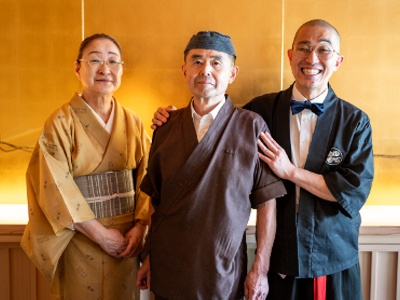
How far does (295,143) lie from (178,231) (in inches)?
26.8

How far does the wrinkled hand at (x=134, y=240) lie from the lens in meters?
2.00

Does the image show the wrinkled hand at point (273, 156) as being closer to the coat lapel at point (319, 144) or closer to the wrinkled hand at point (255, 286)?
the coat lapel at point (319, 144)

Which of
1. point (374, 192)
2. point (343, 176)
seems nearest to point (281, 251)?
point (343, 176)

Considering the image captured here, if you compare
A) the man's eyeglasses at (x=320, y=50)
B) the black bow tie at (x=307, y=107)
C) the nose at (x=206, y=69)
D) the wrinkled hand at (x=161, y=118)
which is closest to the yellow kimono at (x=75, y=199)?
the wrinkled hand at (x=161, y=118)

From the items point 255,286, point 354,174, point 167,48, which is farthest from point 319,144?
point 167,48

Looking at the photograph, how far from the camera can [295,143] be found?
190 cm

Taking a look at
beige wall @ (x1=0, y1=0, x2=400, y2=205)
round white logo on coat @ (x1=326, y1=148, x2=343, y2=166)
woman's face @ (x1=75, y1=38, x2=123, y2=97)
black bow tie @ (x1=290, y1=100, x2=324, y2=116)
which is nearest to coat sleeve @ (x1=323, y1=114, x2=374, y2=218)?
round white logo on coat @ (x1=326, y1=148, x2=343, y2=166)

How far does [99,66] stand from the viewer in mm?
1954

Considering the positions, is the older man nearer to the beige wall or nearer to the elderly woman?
the elderly woman

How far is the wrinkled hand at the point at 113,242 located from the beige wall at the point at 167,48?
→ 918mm

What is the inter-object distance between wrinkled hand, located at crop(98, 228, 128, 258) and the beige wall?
0.92m

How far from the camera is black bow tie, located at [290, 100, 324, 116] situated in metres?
1.85

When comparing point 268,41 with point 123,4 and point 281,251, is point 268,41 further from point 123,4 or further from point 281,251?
point 281,251

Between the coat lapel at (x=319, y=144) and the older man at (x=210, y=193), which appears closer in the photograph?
the older man at (x=210, y=193)
